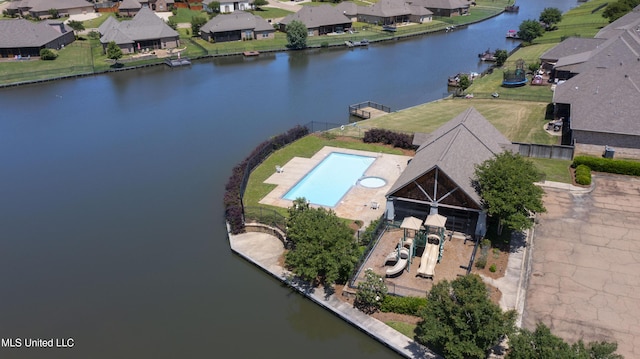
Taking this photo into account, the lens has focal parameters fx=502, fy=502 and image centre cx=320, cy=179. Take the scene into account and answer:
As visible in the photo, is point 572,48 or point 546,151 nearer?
point 546,151

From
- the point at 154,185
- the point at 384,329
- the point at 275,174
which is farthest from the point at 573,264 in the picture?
the point at 154,185

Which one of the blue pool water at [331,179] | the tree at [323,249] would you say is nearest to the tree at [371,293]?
the tree at [323,249]

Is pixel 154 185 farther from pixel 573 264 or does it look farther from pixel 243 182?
pixel 573 264

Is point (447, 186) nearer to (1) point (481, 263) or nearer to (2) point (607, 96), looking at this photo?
(1) point (481, 263)

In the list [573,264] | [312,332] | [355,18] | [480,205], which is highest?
[355,18]

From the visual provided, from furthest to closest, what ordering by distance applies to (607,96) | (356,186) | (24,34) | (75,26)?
1. (75,26)
2. (24,34)
3. (607,96)
4. (356,186)

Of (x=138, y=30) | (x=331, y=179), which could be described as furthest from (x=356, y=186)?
(x=138, y=30)

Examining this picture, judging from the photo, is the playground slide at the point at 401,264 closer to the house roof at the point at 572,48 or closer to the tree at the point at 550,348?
the tree at the point at 550,348
